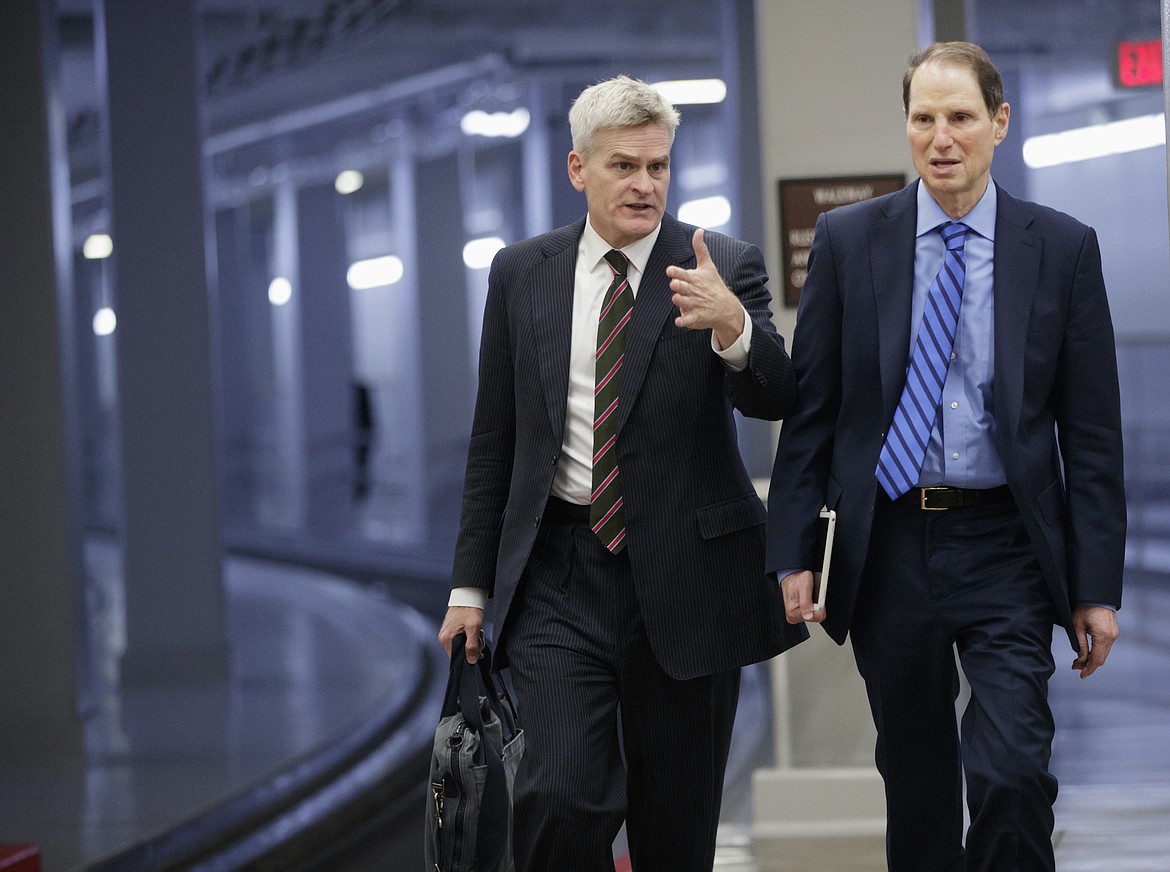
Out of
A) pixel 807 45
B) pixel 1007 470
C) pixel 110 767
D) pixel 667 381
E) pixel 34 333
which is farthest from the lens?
pixel 34 333

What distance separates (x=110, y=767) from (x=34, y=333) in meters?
1.92

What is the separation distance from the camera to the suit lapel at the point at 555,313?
267 centimetres

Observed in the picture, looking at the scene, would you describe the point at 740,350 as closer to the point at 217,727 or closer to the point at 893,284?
the point at 893,284

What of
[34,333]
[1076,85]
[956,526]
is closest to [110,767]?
[34,333]

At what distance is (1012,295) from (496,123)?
15196 millimetres

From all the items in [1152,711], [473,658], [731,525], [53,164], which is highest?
[53,164]

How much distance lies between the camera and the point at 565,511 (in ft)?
8.85

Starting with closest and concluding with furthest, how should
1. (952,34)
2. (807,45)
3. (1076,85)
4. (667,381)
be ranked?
(667,381) → (807,45) → (952,34) → (1076,85)

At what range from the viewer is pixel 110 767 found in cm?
598

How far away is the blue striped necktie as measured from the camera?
247 cm

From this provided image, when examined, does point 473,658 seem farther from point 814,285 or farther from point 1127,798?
point 1127,798

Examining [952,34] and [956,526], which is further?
[952,34]

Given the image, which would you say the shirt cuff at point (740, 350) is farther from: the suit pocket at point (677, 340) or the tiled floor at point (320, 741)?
the tiled floor at point (320, 741)

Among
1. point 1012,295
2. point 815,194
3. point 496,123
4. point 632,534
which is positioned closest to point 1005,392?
point 1012,295
